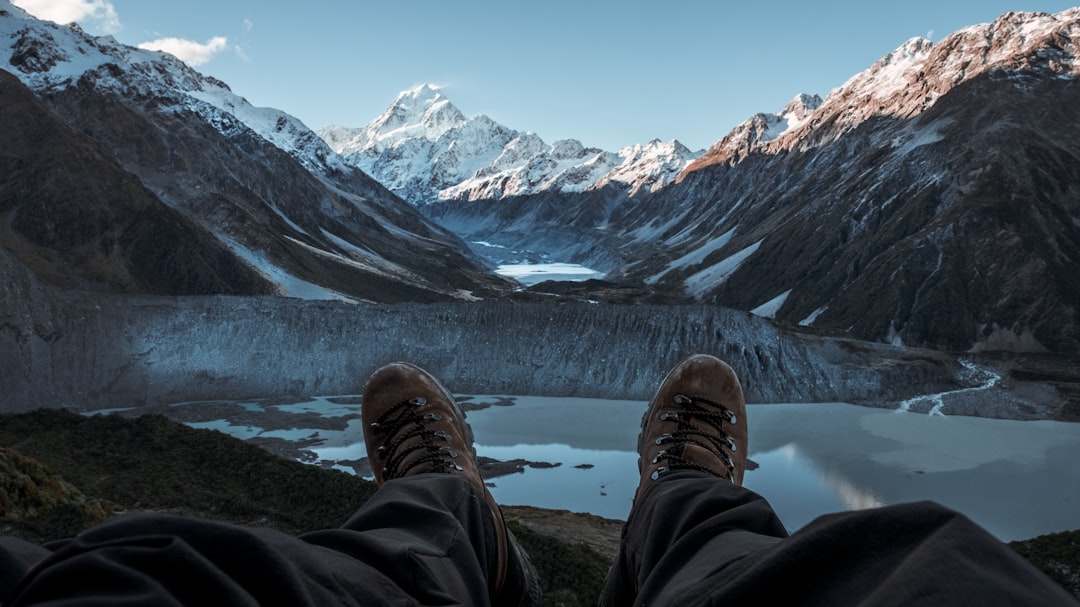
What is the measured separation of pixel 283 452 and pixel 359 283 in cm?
4562

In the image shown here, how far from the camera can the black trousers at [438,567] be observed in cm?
131

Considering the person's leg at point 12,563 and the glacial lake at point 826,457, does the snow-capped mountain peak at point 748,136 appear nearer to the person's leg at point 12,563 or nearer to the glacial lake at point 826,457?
the glacial lake at point 826,457

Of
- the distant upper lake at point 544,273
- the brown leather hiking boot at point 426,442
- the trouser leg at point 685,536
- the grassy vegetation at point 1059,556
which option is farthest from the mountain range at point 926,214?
the trouser leg at point 685,536

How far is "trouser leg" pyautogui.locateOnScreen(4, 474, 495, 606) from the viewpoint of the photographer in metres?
1.31

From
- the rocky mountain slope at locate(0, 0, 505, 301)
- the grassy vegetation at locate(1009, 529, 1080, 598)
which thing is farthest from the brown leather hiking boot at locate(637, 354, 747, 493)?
the rocky mountain slope at locate(0, 0, 505, 301)

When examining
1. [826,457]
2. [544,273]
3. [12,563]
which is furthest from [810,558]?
[544,273]

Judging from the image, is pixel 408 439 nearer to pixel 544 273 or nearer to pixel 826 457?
pixel 826 457

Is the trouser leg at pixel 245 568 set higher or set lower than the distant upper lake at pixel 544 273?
lower

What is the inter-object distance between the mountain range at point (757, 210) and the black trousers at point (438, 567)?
29672mm

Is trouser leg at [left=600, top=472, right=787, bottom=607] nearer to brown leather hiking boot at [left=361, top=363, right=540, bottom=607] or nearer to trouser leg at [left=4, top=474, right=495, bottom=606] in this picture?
brown leather hiking boot at [left=361, top=363, right=540, bottom=607]

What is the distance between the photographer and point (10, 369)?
2156 cm

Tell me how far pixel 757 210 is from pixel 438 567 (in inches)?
3454

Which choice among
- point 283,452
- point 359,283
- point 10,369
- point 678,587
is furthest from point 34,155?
point 678,587

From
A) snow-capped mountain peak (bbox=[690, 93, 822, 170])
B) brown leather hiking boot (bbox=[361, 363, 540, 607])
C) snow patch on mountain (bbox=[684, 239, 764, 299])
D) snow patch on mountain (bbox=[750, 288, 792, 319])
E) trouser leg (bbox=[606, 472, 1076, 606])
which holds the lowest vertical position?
brown leather hiking boot (bbox=[361, 363, 540, 607])
